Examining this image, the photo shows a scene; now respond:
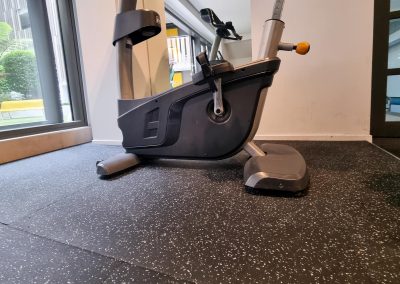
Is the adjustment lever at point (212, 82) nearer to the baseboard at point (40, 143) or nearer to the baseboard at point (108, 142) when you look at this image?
the baseboard at point (108, 142)

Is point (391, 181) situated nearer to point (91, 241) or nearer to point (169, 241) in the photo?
point (169, 241)

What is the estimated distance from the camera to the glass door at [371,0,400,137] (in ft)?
4.86

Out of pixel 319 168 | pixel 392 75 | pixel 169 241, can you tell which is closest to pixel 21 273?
pixel 169 241

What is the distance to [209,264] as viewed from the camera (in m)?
0.43

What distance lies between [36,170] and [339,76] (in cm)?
196

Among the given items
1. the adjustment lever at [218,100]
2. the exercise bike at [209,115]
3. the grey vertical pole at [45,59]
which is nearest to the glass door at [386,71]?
the exercise bike at [209,115]

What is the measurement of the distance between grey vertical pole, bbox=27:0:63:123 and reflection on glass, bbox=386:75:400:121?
A: 250 centimetres

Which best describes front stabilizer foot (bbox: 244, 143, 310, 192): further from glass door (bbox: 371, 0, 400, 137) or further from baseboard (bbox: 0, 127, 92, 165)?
baseboard (bbox: 0, 127, 92, 165)

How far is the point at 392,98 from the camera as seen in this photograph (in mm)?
1560

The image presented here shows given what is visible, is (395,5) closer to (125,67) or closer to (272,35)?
(272,35)

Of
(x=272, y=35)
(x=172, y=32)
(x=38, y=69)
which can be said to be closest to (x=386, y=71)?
(x=272, y=35)

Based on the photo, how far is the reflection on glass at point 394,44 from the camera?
4.93 ft

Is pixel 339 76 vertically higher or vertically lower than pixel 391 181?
higher

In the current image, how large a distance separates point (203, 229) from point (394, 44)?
183 cm
